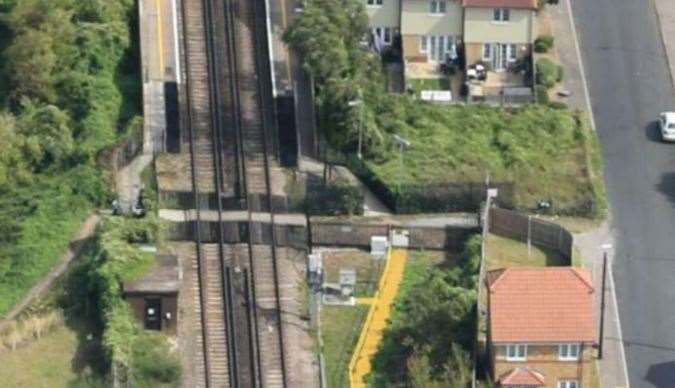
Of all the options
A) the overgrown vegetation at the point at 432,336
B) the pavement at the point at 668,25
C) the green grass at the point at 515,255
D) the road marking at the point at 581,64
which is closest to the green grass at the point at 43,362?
the overgrown vegetation at the point at 432,336

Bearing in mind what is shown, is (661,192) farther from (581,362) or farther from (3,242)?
(3,242)

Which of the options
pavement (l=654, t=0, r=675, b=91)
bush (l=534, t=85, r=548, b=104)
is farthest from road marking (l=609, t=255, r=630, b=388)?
pavement (l=654, t=0, r=675, b=91)

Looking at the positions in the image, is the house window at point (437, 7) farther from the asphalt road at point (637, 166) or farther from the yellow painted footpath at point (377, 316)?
the yellow painted footpath at point (377, 316)

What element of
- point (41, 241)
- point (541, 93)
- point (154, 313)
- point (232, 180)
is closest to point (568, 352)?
point (154, 313)

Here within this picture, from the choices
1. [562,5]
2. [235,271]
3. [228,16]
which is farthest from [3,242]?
[562,5]

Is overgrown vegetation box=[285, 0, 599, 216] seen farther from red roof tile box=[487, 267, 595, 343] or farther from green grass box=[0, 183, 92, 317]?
green grass box=[0, 183, 92, 317]
